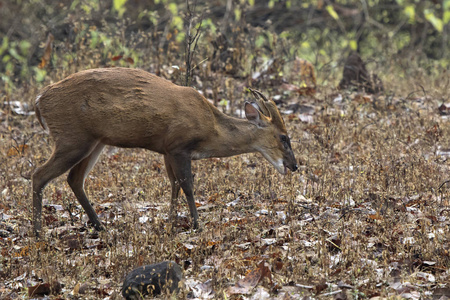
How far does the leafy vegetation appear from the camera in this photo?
16.3 feet

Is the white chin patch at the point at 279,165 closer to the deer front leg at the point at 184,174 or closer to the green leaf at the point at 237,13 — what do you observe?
the deer front leg at the point at 184,174

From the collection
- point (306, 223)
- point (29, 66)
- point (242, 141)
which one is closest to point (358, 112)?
point (242, 141)

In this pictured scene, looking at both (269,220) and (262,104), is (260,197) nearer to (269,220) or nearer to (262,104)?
(269,220)

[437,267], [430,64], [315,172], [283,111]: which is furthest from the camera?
[430,64]

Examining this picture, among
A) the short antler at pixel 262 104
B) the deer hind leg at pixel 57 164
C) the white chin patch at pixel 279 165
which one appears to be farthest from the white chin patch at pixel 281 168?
the deer hind leg at pixel 57 164

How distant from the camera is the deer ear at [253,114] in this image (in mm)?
7321

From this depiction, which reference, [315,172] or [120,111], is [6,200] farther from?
[315,172]

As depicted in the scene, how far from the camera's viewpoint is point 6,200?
738 cm

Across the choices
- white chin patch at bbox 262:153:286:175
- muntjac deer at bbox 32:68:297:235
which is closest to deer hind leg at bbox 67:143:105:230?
muntjac deer at bbox 32:68:297:235

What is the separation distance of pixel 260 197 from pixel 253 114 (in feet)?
3.16

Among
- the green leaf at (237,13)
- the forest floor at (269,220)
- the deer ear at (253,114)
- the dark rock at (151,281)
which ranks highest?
the green leaf at (237,13)

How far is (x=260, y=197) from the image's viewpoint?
282 inches

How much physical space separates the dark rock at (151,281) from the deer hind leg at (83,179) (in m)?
2.05

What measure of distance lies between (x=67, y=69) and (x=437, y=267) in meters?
8.20
